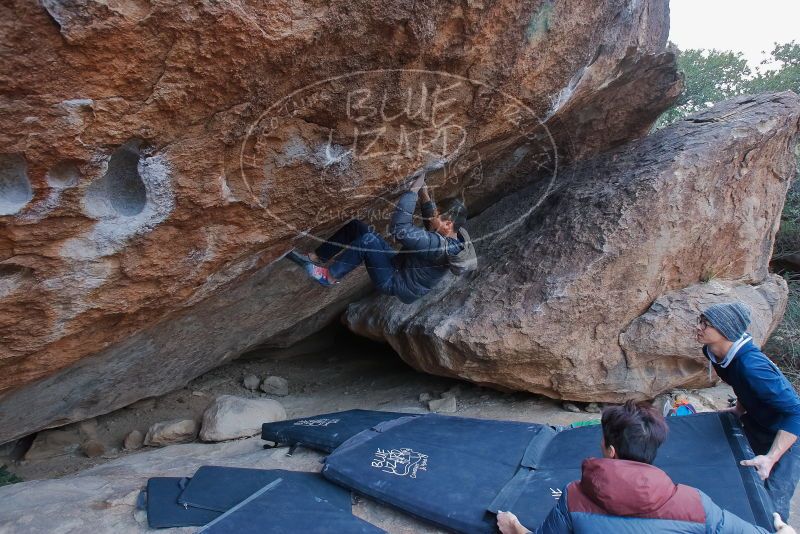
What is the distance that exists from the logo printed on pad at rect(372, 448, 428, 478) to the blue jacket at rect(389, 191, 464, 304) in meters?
1.19

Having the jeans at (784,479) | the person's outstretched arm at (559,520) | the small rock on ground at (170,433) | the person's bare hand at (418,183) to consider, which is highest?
the person's bare hand at (418,183)

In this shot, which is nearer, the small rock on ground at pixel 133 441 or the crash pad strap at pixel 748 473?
the crash pad strap at pixel 748 473

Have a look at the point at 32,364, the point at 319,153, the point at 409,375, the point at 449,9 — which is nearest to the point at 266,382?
the point at 409,375

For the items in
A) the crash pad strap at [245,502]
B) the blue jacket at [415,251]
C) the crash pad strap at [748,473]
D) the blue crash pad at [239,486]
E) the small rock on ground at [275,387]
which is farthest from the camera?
the small rock on ground at [275,387]

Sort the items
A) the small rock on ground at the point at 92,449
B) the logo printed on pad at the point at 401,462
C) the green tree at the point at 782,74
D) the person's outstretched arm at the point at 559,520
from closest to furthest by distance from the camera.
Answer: the person's outstretched arm at the point at 559,520
the logo printed on pad at the point at 401,462
the small rock on ground at the point at 92,449
the green tree at the point at 782,74

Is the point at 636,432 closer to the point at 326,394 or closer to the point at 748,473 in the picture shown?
the point at 748,473

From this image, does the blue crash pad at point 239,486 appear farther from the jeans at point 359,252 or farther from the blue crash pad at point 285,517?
the jeans at point 359,252

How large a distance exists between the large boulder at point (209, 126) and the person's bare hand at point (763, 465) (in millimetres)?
2367

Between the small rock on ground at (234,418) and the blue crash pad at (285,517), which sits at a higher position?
the blue crash pad at (285,517)

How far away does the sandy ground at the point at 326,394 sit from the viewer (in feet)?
15.1

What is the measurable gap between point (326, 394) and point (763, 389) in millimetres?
4287

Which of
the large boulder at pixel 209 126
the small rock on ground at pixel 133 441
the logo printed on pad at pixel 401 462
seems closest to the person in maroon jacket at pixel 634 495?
the logo printed on pad at pixel 401 462

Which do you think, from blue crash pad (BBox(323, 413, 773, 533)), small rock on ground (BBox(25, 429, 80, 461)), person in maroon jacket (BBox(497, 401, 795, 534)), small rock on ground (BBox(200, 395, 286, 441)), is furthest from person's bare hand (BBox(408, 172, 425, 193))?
small rock on ground (BBox(25, 429, 80, 461))

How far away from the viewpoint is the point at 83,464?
459 cm
